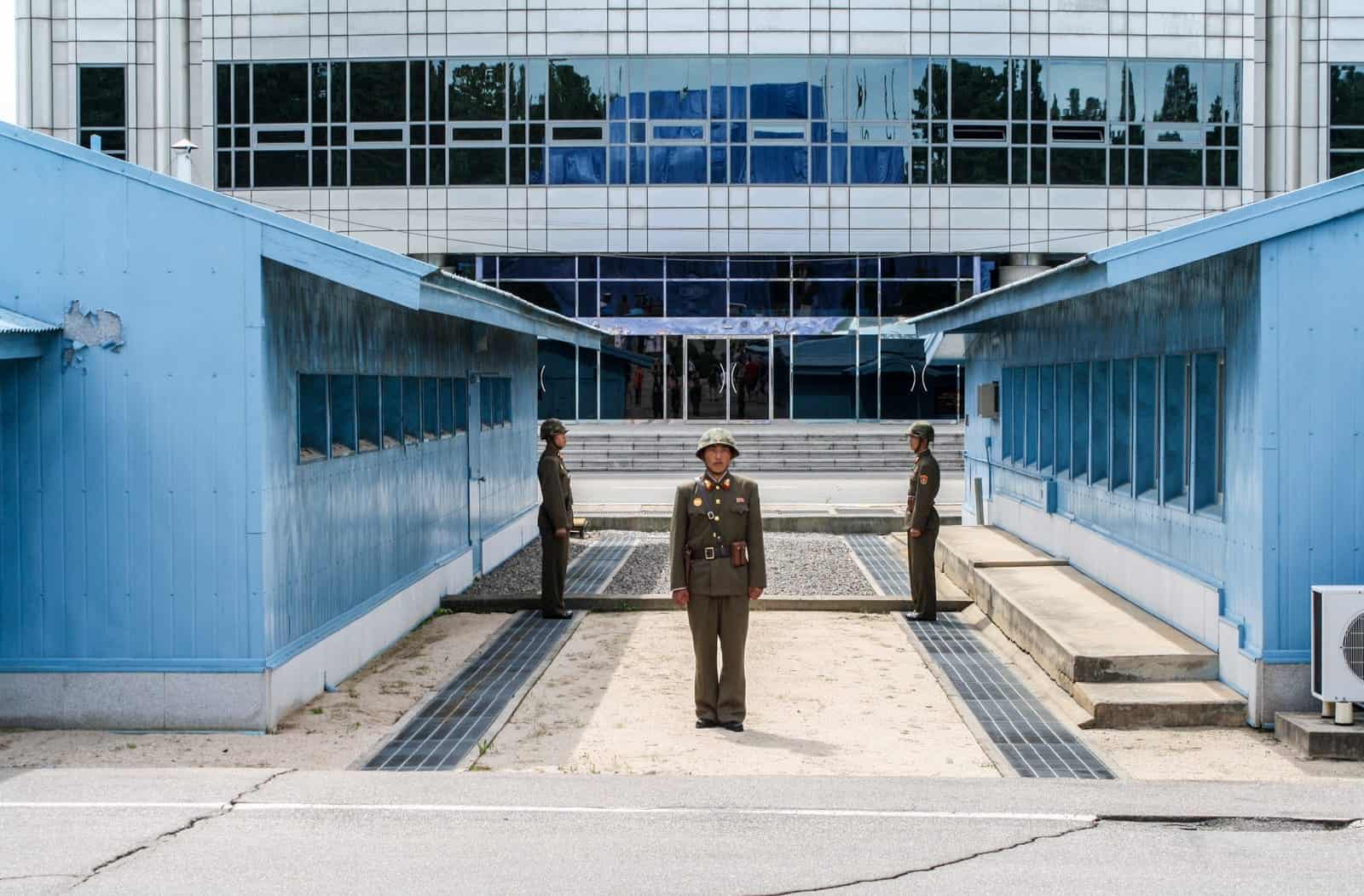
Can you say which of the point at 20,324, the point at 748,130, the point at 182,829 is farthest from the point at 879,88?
the point at 182,829

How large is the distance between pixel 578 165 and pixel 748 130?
4391mm

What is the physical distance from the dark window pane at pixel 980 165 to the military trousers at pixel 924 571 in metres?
28.8

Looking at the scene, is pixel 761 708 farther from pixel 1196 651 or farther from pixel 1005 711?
pixel 1196 651

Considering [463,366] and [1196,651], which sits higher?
[463,366]

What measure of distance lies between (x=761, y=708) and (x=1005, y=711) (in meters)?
1.62

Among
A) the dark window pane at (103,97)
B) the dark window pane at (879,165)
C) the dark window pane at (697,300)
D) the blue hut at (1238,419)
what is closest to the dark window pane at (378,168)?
the dark window pane at (103,97)

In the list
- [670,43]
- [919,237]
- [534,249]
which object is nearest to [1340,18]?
[919,237]

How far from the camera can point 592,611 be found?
16297 mm

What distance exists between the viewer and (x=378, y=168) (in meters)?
43.3

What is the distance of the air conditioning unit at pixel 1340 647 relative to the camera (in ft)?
31.8

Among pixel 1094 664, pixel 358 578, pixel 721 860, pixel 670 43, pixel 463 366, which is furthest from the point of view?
pixel 670 43

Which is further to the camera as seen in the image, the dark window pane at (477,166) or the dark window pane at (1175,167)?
the dark window pane at (477,166)

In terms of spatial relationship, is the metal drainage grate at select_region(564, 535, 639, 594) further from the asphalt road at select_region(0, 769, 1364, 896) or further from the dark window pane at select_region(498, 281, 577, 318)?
the dark window pane at select_region(498, 281, 577, 318)

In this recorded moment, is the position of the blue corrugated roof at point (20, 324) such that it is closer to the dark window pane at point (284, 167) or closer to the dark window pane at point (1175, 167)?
the dark window pane at point (284, 167)
